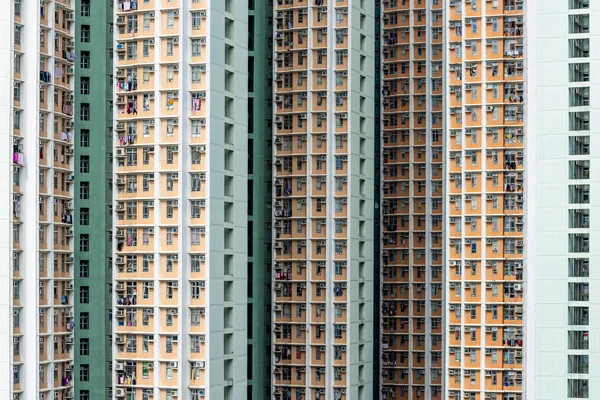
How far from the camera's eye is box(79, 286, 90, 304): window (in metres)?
97.0

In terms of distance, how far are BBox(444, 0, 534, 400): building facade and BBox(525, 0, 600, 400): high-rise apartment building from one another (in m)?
5.45

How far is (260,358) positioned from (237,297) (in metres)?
15.7

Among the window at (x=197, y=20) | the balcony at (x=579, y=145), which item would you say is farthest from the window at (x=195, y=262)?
the balcony at (x=579, y=145)

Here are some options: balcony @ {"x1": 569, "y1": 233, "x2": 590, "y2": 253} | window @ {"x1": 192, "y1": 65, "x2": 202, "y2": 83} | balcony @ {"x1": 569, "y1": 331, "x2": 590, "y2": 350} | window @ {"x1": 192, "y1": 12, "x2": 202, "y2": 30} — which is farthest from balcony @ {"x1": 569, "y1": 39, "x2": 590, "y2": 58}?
window @ {"x1": 192, "y1": 12, "x2": 202, "y2": 30}

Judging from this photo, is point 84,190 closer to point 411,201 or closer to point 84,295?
point 84,295

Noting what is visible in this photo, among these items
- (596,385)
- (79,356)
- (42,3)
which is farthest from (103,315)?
(596,385)

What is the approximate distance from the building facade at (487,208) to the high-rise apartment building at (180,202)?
42.1ft

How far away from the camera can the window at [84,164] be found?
98.2 metres

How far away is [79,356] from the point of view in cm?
9675

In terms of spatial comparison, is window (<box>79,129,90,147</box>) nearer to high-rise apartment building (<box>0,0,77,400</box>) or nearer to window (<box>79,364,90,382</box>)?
high-rise apartment building (<box>0,0,77,400</box>)

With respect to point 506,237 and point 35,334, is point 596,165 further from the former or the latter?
point 35,334

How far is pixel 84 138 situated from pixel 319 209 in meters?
16.9

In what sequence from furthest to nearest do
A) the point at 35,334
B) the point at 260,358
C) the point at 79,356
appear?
the point at 260,358
the point at 79,356
the point at 35,334

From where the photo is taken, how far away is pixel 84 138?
98375 millimetres
